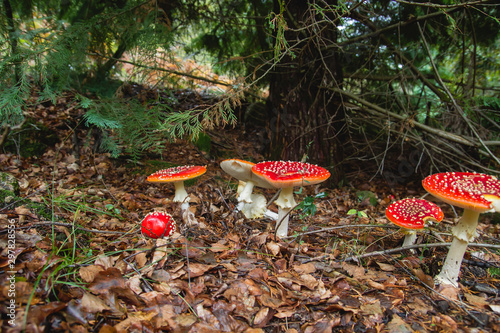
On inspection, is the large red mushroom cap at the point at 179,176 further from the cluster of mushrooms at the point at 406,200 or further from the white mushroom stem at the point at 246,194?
the white mushroom stem at the point at 246,194

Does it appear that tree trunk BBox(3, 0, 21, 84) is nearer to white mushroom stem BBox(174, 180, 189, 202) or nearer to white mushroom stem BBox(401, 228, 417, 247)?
white mushroom stem BBox(174, 180, 189, 202)

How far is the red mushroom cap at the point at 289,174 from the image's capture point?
8.69ft

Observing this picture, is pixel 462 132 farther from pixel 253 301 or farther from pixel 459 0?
pixel 253 301

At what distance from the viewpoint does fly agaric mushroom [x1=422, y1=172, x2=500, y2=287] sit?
200 centimetres

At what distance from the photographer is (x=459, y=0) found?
3.77m

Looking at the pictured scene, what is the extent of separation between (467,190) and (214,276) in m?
2.17

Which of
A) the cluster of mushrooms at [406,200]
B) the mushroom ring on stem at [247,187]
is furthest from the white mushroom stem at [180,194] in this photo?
the mushroom ring on stem at [247,187]

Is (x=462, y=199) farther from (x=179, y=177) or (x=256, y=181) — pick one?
(x=179, y=177)

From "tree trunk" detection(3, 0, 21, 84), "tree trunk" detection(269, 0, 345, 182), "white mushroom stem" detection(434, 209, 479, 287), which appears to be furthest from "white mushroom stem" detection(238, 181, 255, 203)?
"tree trunk" detection(3, 0, 21, 84)

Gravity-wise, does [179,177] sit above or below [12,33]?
below

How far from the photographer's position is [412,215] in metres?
2.68

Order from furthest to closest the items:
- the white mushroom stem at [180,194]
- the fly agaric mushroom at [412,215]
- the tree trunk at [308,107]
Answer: the tree trunk at [308,107] < the white mushroom stem at [180,194] < the fly agaric mushroom at [412,215]

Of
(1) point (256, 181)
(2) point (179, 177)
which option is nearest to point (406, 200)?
(1) point (256, 181)

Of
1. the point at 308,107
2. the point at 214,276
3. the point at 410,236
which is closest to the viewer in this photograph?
the point at 214,276
